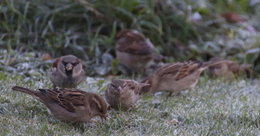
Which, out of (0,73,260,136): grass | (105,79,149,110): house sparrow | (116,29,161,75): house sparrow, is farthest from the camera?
(116,29,161,75): house sparrow

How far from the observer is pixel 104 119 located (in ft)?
19.5

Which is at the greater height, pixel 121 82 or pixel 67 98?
pixel 67 98

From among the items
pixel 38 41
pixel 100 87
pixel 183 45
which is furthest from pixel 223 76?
pixel 38 41

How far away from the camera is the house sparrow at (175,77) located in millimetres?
8297

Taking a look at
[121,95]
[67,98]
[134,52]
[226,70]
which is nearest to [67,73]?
[121,95]

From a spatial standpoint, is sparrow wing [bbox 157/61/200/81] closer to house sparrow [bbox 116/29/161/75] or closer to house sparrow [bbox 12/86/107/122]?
house sparrow [bbox 116/29/161/75]

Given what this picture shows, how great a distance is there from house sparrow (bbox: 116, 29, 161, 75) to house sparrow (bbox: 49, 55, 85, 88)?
9.55ft

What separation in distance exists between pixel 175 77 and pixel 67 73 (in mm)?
1987

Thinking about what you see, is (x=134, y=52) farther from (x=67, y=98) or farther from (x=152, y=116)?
(x=67, y=98)

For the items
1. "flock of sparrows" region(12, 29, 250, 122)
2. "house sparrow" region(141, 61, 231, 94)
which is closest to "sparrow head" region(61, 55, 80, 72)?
"flock of sparrows" region(12, 29, 250, 122)

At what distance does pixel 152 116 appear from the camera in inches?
255

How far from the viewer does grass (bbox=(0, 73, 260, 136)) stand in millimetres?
5598

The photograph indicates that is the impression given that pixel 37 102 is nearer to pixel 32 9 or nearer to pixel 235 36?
pixel 32 9

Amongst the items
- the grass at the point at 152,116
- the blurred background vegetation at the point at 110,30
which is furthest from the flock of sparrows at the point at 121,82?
the blurred background vegetation at the point at 110,30
